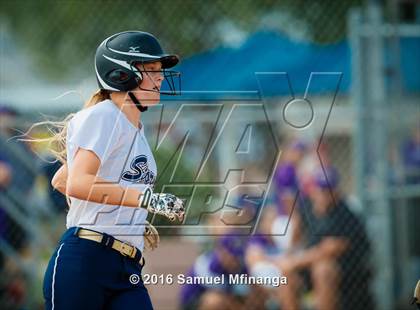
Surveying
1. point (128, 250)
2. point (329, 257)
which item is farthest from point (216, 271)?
point (128, 250)

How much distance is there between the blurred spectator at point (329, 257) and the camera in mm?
6641

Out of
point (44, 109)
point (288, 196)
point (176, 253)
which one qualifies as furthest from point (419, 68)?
point (44, 109)

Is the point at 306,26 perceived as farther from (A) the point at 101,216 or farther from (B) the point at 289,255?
(A) the point at 101,216

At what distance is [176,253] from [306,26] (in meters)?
2.17

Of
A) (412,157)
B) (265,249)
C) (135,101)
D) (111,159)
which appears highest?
(412,157)

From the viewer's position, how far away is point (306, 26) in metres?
7.47

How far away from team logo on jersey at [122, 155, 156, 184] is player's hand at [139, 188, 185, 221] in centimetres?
16

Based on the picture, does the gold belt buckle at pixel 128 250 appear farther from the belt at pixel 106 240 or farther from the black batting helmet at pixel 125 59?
the black batting helmet at pixel 125 59

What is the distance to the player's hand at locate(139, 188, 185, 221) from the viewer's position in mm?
3785

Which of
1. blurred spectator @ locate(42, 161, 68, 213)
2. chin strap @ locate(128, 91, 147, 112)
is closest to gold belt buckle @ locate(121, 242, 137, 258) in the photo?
chin strap @ locate(128, 91, 147, 112)

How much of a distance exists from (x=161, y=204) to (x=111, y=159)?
293 millimetres

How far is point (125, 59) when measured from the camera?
402 centimetres

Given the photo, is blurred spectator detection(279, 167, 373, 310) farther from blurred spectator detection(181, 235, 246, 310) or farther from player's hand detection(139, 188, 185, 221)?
player's hand detection(139, 188, 185, 221)

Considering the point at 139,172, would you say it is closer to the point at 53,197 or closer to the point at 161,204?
the point at 161,204
